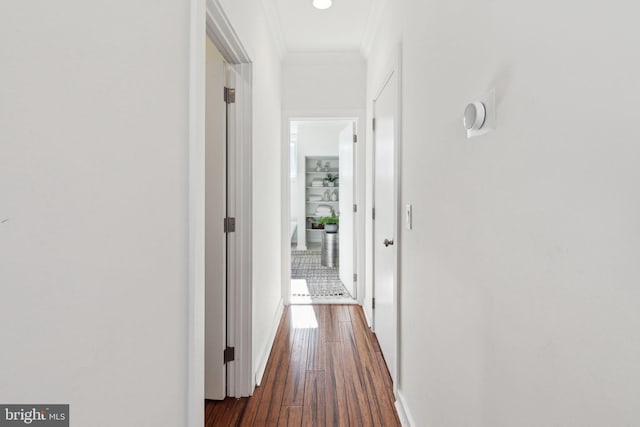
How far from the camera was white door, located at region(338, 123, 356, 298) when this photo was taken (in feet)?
12.1

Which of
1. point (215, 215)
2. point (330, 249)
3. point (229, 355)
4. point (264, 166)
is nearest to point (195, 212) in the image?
point (215, 215)

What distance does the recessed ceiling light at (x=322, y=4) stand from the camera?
251 centimetres

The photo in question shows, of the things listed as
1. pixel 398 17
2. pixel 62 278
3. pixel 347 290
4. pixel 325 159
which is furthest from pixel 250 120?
pixel 325 159

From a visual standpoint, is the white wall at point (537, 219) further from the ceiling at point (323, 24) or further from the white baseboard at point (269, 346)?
the ceiling at point (323, 24)

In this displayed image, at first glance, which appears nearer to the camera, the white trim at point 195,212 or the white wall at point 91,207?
the white wall at point 91,207

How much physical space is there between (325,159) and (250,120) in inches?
213

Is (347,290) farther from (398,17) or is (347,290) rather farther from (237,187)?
(398,17)

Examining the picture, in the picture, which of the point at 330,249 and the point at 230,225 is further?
the point at 330,249

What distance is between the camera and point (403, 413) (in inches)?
70.1

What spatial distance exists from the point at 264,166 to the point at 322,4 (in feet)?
4.35

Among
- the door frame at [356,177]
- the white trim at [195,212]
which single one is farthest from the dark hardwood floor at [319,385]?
the white trim at [195,212]

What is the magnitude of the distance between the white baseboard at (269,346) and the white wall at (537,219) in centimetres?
123

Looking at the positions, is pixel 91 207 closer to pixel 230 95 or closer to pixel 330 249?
pixel 230 95

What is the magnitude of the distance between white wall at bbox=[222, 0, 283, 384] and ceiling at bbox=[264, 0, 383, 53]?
0.18 m
